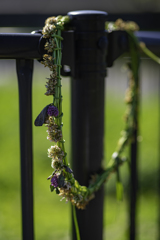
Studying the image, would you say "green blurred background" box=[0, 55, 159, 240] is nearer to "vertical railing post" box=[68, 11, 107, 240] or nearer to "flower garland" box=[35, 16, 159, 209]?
"vertical railing post" box=[68, 11, 107, 240]

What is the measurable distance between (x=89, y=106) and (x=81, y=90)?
5 centimetres

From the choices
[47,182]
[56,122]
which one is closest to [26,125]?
[56,122]

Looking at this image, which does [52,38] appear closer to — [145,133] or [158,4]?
[145,133]

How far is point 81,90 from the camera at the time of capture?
2.71 feet

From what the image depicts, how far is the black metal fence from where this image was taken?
2.21ft

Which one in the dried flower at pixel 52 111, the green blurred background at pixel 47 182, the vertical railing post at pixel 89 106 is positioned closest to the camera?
the dried flower at pixel 52 111

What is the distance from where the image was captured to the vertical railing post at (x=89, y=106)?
31.0 inches

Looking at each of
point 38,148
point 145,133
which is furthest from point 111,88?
point 38,148

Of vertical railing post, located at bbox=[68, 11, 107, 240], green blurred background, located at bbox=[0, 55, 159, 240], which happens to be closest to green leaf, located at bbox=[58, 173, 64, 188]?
vertical railing post, located at bbox=[68, 11, 107, 240]

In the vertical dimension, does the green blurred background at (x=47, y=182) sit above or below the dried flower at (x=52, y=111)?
below

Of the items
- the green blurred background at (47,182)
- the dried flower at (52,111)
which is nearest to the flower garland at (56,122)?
→ the dried flower at (52,111)

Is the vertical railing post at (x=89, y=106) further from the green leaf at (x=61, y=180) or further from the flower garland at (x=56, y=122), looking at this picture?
the green leaf at (x=61, y=180)

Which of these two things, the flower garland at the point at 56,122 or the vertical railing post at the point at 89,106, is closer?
the flower garland at the point at 56,122

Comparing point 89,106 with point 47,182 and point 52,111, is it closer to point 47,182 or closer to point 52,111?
point 52,111
